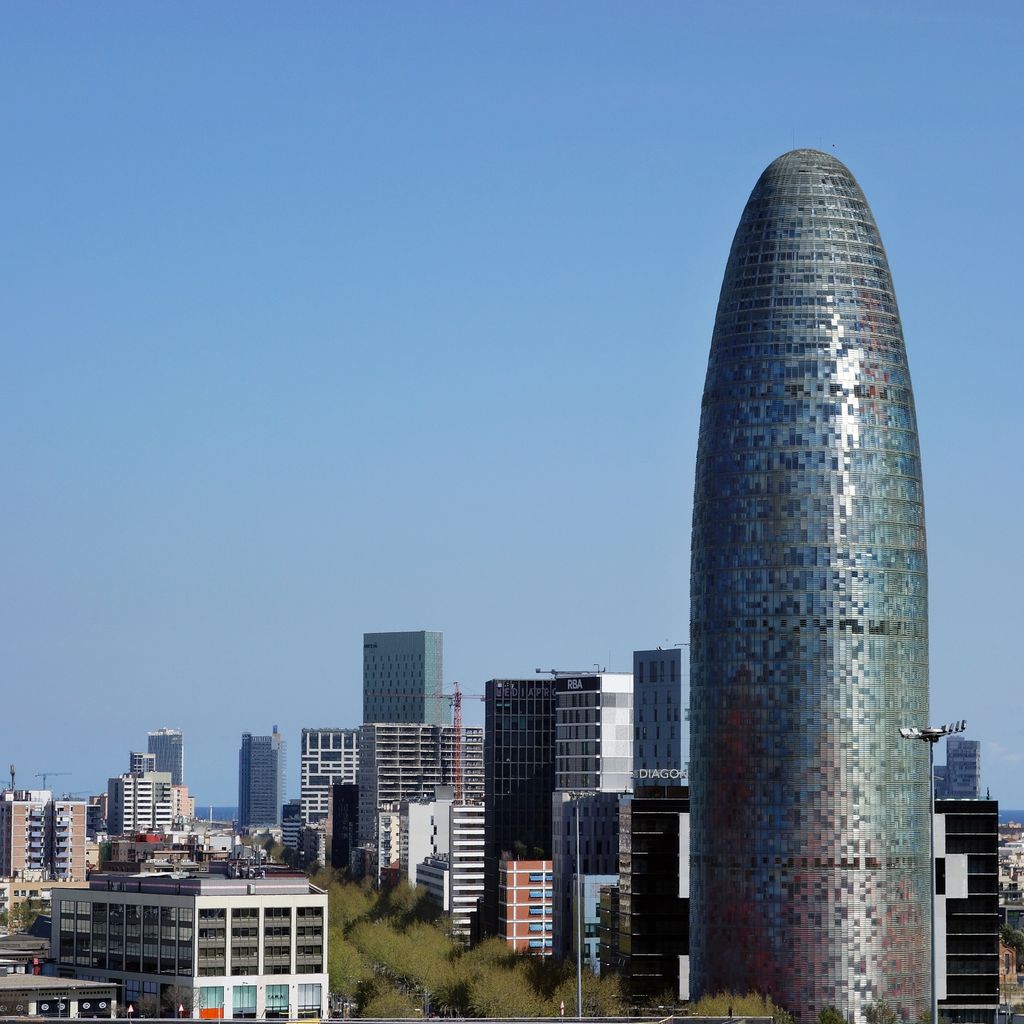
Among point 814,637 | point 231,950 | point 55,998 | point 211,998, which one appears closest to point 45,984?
point 55,998

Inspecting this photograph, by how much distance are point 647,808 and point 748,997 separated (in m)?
22.2

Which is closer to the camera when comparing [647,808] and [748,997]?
[748,997]

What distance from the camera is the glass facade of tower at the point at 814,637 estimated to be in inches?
7146

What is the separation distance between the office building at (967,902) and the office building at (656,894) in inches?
808

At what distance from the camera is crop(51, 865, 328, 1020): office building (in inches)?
7584

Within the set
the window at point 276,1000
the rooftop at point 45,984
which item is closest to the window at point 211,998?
the window at point 276,1000

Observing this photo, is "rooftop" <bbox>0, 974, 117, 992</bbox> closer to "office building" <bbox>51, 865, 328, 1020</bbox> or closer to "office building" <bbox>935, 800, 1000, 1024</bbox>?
"office building" <bbox>51, 865, 328, 1020</bbox>

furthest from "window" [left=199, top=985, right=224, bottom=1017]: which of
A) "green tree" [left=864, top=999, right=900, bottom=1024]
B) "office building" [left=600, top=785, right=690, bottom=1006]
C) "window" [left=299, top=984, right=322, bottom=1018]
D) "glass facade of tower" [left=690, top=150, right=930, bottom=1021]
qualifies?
"green tree" [left=864, top=999, right=900, bottom=1024]

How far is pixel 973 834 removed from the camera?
187 m

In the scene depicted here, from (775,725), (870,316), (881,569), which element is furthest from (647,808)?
(870,316)

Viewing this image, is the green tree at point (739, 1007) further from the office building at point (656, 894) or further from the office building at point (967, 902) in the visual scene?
the office building at point (967, 902)

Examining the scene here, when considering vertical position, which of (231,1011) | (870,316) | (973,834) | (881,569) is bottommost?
(231,1011)

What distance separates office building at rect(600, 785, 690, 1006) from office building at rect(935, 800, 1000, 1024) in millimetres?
20522

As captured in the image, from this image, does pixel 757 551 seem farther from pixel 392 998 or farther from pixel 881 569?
pixel 392 998
